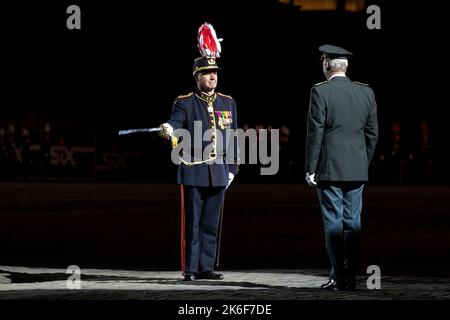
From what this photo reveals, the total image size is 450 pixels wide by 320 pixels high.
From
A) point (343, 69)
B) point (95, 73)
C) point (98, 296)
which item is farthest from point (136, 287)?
point (95, 73)

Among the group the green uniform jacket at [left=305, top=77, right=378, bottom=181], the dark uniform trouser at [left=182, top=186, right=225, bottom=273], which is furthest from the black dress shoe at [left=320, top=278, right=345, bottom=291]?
the dark uniform trouser at [left=182, top=186, right=225, bottom=273]

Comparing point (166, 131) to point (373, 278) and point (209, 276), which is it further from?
point (373, 278)

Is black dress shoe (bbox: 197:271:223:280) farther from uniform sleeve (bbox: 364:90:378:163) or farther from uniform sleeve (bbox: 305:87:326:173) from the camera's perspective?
uniform sleeve (bbox: 364:90:378:163)

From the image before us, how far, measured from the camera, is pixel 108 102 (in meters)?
47.2

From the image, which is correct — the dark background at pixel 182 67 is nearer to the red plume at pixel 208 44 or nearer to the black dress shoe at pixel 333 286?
the red plume at pixel 208 44

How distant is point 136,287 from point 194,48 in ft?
121

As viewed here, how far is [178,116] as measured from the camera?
11.8 metres

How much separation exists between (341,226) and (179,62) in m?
37.3

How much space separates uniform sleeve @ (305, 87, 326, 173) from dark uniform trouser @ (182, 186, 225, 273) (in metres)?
1.39

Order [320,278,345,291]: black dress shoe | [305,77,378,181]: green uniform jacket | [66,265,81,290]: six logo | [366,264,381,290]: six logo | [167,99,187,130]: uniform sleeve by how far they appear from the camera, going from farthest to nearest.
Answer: [167,99,187,130]: uniform sleeve
[66,265,81,290]: six logo
[366,264,381,290]: six logo
[305,77,378,181]: green uniform jacket
[320,278,345,291]: black dress shoe

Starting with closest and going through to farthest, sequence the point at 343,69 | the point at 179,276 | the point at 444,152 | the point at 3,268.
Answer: the point at 343,69 → the point at 179,276 → the point at 3,268 → the point at 444,152

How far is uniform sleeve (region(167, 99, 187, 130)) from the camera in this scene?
Result: 1177cm

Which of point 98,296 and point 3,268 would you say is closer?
point 98,296
